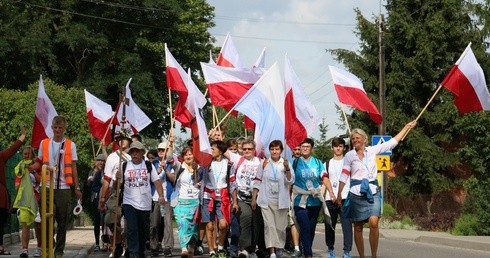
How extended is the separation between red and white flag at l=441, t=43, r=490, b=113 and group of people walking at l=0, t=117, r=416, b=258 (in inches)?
86.2

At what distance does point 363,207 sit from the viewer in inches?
607

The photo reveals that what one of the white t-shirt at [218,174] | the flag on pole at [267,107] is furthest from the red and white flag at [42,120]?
the flag on pole at [267,107]

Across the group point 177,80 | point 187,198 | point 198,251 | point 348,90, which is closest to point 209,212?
point 187,198

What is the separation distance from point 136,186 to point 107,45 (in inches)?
1373

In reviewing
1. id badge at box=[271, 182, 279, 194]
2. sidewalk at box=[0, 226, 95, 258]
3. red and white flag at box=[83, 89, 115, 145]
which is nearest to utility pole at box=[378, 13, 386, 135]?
sidewalk at box=[0, 226, 95, 258]

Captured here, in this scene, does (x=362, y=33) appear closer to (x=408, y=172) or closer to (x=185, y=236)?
(x=408, y=172)

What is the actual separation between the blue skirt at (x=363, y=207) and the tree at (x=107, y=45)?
1299 inches

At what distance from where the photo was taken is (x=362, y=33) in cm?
5316

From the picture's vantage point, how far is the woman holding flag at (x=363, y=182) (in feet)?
50.5

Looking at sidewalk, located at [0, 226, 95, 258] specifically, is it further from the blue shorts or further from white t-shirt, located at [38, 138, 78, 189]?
white t-shirt, located at [38, 138, 78, 189]

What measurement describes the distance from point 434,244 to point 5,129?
22.5m

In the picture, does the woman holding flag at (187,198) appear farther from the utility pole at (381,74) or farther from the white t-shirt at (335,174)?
the utility pole at (381,74)

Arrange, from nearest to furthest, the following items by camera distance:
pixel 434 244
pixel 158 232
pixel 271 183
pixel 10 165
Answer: pixel 271 183 < pixel 158 232 < pixel 10 165 < pixel 434 244

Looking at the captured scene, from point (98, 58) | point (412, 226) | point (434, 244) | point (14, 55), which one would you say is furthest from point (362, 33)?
point (434, 244)
